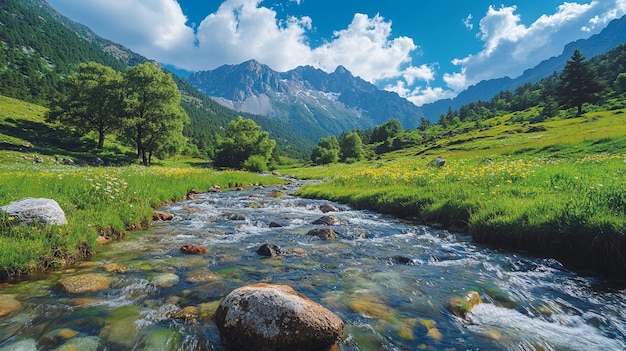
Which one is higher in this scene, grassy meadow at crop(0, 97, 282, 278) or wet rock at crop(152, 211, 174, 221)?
grassy meadow at crop(0, 97, 282, 278)

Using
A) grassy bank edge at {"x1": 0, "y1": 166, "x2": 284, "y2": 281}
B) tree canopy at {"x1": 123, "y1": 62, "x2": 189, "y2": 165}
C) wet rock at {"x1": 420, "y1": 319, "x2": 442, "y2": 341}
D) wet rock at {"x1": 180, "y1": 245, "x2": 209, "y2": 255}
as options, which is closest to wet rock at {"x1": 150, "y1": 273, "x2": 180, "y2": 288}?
wet rock at {"x1": 180, "y1": 245, "x2": 209, "y2": 255}

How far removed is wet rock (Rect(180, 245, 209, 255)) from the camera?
8844 millimetres

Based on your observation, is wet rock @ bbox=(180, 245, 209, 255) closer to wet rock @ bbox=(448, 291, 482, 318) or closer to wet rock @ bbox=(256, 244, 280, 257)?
wet rock @ bbox=(256, 244, 280, 257)

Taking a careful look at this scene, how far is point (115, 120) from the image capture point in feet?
175

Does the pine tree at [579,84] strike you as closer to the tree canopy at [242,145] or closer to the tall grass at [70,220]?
the tree canopy at [242,145]

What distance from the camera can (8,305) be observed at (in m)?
5.30

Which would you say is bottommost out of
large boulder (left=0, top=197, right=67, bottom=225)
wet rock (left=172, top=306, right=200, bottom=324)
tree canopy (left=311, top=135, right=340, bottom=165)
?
wet rock (left=172, top=306, right=200, bottom=324)

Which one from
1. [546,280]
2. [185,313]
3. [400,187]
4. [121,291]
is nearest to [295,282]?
[185,313]

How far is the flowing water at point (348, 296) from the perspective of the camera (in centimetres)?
471

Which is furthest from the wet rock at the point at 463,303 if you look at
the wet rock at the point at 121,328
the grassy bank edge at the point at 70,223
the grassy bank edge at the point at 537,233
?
the grassy bank edge at the point at 70,223

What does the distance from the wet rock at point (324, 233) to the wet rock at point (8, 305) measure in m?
7.76

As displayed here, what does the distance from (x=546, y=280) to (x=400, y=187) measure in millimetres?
11255

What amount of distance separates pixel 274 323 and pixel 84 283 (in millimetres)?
4470

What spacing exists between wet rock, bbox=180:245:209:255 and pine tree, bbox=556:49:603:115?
11141 cm
